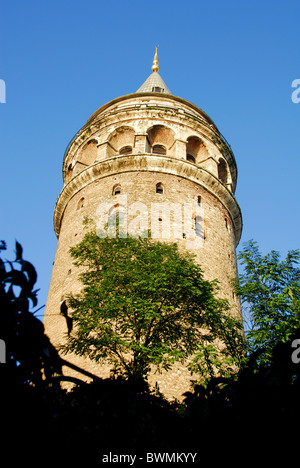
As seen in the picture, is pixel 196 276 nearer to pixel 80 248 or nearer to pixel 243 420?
pixel 80 248

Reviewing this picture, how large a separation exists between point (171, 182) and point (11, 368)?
1424cm

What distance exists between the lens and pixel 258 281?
1210 centimetres

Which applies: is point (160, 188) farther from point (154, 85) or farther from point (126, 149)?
point (154, 85)

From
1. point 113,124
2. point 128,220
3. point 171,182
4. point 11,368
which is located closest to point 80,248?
point 128,220

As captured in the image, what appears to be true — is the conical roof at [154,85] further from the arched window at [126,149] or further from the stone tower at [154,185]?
the arched window at [126,149]

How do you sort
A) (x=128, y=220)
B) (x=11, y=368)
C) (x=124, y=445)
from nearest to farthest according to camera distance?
(x=11, y=368) → (x=124, y=445) → (x=128, y=220)

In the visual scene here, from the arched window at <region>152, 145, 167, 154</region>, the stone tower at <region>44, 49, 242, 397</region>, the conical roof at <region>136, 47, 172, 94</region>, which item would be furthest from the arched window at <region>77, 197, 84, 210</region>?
the conical roof at <region>136, 47, 172, 94</region>

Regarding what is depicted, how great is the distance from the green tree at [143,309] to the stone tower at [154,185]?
7.62ft

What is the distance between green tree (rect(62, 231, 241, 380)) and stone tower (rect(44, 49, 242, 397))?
2323 millimetres

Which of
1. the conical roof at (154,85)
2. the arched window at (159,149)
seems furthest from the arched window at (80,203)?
the conical roof at (154,85)

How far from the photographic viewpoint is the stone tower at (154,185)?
15445 millimetres

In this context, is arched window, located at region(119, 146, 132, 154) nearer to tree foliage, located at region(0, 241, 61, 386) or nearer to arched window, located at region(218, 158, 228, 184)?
arched window, located at region(218, 158, 228, 184)

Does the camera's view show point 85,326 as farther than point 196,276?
No

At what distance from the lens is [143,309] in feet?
30.6
